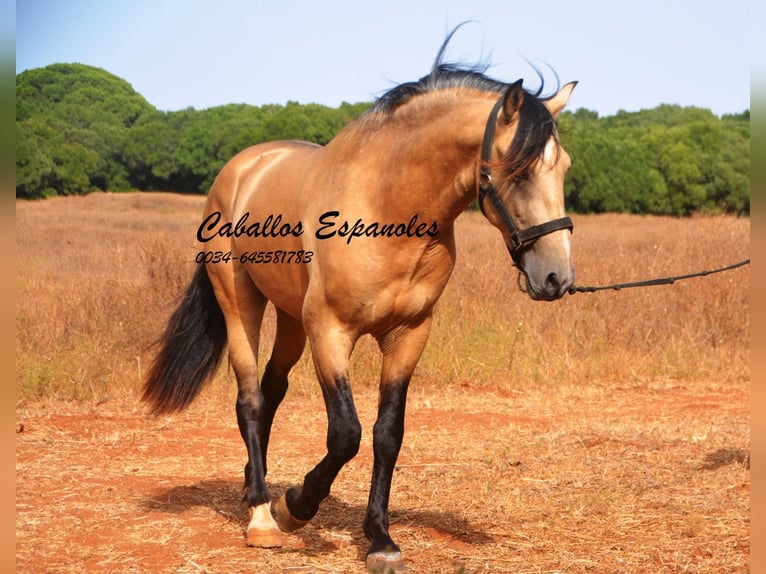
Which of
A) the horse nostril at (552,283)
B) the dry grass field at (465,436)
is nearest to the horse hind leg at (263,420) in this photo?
the dry grass field at (465,436)

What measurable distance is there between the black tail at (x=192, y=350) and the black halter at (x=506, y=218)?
2477 millimetres

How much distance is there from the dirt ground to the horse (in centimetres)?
43

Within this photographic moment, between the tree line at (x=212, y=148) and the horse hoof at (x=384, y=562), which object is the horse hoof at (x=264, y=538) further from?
the tree line at (x=212, y=148)

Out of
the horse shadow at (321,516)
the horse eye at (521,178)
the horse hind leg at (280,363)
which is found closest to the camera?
the horse eye at (521,178)

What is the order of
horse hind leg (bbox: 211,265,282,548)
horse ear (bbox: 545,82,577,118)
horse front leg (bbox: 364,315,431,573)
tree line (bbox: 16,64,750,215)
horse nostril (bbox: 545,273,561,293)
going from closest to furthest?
horse nostril (bbox: 545,273,561,293)
horse ear (bbox: 545,82,577,118)
horse front leg (bbox: 364,315,431,573)
horse hind leg (bbox: 211,265,282,548)
tree line (bbox: 16,64,750,215)

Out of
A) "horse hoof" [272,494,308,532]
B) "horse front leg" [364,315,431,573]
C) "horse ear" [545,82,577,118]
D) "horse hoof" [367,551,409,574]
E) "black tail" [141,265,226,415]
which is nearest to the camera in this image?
"horse ear" [545,82,577,118]

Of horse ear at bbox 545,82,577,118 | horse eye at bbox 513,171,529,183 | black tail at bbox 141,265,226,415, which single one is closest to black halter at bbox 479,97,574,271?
horse eye at bbox 513,171,529,183

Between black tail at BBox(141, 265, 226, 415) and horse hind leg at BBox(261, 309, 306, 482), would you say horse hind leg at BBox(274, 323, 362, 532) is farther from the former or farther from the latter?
black tail at BBox(141, 265, 226, 415)

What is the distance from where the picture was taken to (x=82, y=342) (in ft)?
29.1

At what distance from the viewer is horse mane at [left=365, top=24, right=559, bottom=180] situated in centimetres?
344

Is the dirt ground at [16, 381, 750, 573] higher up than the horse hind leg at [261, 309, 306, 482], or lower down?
lower down

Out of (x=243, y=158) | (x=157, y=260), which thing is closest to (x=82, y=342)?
(x=157, y=260)

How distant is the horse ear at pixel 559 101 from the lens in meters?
3.77

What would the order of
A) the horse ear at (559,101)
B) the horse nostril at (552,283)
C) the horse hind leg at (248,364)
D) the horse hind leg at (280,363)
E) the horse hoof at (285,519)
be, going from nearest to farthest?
the horse nostril at (552,283) < the horse ear at (559,101) < the horse hoof at (285,519) < the horse hind leg at (248,364) < the horse hind leg at (280,363)
